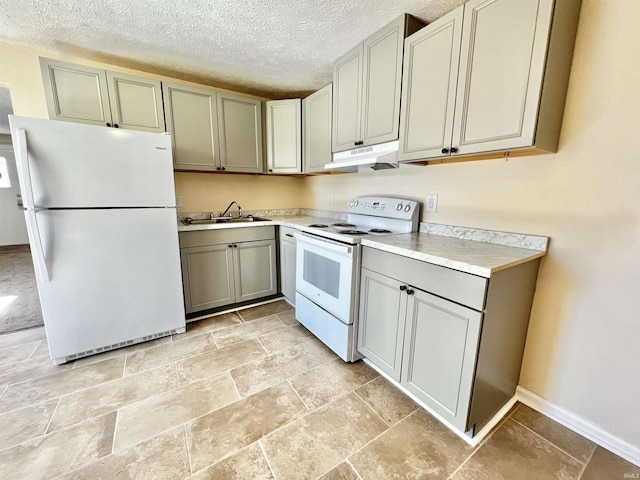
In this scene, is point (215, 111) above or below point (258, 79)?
below

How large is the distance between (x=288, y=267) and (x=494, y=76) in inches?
86.0

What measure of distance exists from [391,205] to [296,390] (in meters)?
1.48

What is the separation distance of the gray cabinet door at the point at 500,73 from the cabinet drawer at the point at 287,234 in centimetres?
165

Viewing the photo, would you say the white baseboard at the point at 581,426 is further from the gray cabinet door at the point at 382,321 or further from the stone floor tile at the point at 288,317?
the stone floor tile at the point at 288,317

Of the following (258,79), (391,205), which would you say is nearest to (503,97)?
(391,205)

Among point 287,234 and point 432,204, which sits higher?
point 432,204

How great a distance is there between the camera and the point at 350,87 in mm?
2094

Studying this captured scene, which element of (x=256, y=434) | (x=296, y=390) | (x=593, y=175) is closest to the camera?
(x=593, y=175)

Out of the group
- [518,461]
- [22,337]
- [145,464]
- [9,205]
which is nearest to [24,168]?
[22,337]

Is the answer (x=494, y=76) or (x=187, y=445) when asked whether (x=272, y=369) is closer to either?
(x=187, y=445)

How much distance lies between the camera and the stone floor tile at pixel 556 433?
1.26 metres

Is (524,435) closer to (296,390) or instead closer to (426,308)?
(426,308)

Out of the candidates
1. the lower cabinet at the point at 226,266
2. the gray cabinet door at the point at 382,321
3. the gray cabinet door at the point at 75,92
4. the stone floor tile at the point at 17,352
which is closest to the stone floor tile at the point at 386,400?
the gray cabinet door at the point at 382,321

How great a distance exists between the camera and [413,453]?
49.1 inches
